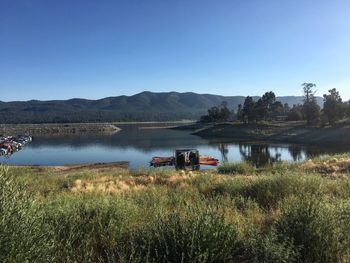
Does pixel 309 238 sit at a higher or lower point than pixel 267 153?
higher

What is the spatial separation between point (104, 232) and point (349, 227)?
4.27 m

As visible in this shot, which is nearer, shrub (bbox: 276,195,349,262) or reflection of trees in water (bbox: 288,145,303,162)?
shrub (bbox: 276,195,349,262)

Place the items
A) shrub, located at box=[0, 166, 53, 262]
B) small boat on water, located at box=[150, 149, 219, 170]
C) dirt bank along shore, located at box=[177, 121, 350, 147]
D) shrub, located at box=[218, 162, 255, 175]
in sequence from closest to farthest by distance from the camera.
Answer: shrub, located at box=[0, 166, 53, 262] < shrub, located at box=[218, 162, 255, 175] < small boat on water, located at box=[150, 149, 219, 170] < dirt bank along shore, located at box=[177, 121, 350, 147]

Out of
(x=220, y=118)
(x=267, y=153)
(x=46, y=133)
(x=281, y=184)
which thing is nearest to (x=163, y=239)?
(x=281, y=184)

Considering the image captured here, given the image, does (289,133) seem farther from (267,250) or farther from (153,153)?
(267,250)

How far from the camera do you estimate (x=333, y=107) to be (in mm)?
98625

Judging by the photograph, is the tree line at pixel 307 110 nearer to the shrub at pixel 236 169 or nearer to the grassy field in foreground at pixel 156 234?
the shrub at pixel 236 169


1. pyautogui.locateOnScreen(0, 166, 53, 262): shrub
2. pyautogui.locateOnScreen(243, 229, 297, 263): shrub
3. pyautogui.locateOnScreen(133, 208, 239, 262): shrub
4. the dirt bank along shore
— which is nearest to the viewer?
pyautogui.locateOnScreen(0, 166, 53, 262): shrub

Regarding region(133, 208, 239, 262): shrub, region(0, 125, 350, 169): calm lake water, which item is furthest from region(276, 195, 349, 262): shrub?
region(0, 125, 350, 169): calm lake water

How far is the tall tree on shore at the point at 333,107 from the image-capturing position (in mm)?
98562

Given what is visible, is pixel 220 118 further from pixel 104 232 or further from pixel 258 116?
pixel 104 232

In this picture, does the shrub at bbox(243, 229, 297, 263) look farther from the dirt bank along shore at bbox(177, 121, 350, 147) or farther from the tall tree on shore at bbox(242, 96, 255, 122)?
the tall tree on shore at bbox(242, 96, 255, 122)

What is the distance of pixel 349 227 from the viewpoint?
22.3 feet

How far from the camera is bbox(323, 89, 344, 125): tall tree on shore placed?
3880 inches
